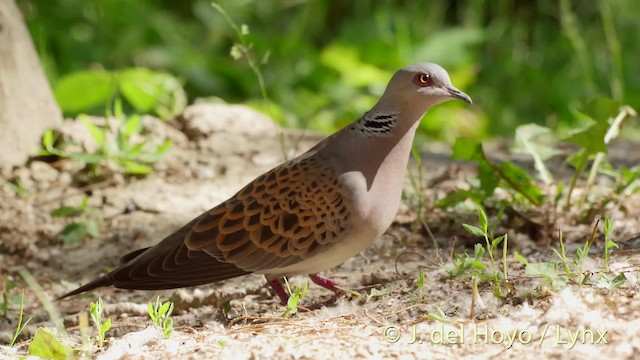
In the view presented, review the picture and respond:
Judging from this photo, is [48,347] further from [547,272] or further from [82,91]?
[82,91]

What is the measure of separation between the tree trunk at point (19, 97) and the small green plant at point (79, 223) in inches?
23.3

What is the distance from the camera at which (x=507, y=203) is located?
4438 mm

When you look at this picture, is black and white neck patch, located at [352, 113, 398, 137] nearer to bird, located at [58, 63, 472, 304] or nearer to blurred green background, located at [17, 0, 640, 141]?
bird, located at [58, 63, 472, 304]

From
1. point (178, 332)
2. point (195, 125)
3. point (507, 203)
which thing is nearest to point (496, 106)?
point (195, 125)

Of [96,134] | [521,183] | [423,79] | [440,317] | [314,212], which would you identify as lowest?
[440,317]

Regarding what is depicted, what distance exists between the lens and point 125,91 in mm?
6316

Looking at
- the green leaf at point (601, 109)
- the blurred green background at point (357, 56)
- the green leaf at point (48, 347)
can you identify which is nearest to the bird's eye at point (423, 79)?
the green leaf at point (601, 109)

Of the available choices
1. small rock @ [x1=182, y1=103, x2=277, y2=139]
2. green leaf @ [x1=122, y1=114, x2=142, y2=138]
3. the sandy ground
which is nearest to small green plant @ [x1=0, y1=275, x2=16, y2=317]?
the sandy ground

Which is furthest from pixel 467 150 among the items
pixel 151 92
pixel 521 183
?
pixel 151 92

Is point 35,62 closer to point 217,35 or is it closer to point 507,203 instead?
point 507,203

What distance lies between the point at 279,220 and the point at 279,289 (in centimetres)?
26

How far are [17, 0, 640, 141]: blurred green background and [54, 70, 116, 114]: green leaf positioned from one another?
26.0 inches

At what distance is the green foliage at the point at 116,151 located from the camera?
5086 millimetres

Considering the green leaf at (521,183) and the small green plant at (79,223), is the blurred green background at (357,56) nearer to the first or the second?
the small green plant at (79,223)
